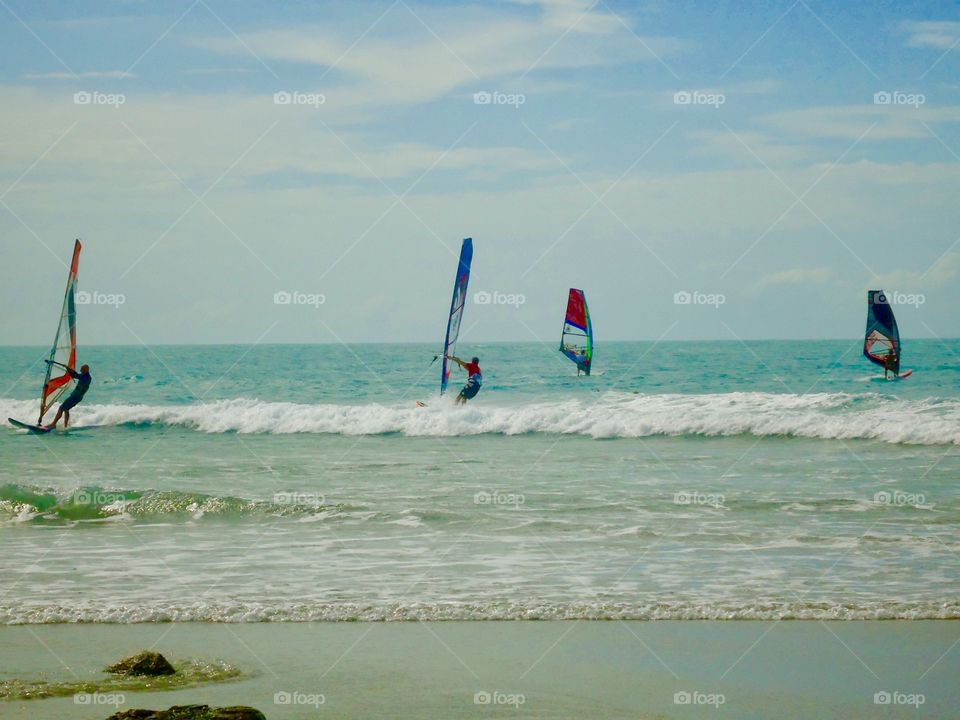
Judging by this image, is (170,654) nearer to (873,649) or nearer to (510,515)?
(873,649)

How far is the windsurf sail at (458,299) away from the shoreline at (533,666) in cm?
1574

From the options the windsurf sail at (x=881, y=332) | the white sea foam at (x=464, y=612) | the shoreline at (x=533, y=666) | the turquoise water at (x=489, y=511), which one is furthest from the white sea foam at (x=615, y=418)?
the shoreline at (x=533, y=666)

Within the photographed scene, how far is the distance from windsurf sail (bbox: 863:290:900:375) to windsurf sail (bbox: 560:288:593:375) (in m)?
9.20

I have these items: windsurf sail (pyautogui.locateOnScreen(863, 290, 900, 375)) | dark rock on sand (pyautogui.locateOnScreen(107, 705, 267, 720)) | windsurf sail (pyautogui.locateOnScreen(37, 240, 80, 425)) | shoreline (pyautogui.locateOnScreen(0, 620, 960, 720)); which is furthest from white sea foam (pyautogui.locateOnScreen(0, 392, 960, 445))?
dark rock on sand (pyautogui.locateOnScreen(107, 705, 267, 720))

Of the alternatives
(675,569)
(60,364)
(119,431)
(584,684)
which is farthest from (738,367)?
(584,684)

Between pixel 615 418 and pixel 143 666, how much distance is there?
69.1 ft

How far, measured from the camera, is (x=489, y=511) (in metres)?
14.0

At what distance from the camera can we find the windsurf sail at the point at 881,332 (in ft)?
104

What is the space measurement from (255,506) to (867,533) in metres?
8.60

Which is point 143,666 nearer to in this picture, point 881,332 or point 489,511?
point 489,511

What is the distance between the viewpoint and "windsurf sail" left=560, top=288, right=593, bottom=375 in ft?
108

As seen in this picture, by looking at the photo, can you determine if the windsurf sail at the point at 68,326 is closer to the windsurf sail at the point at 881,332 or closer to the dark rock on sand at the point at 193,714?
the dark rock on sand at the point at 193,714

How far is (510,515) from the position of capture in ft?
45.0

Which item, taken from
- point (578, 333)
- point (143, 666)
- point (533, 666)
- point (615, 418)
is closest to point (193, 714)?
point (143, 666)
